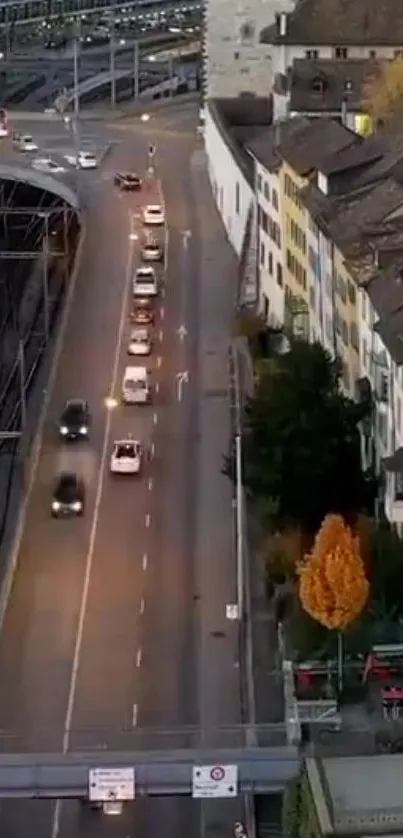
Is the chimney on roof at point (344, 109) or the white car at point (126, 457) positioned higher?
the chimney on roof at point (344, 109)

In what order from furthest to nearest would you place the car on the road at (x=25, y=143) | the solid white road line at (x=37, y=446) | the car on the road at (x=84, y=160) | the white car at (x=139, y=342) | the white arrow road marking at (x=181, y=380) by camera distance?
the car on the road at (x=25, y=143) < the car on the road at (x=84, y=160) < the white car at (x=139, y=342) < the white arrow road marking at (x=181, y=380) < the solid white road line at (x=37, y=446)

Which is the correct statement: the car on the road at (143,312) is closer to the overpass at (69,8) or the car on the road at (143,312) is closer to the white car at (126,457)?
the white car at (126,457)

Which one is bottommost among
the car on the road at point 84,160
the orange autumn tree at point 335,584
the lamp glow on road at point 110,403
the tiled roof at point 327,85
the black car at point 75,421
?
the orange autumn tree at point 335,584

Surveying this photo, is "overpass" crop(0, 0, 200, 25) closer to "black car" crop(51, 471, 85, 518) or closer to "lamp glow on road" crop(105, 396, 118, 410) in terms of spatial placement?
"lamp glow on road" crop(105, 396, 118, 410)

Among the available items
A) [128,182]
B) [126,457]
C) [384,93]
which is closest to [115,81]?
[128,182]

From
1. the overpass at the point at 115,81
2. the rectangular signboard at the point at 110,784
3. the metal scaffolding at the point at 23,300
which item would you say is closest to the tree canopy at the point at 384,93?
the metal scaffolding at the point at 23,300

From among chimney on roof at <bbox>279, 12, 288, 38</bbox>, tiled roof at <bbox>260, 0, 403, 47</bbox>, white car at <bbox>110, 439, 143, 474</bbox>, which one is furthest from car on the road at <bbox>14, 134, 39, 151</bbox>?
white car at <bbox>110, 439, 143, 474</bbox>

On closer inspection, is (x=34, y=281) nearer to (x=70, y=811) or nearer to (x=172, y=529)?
(x=172, y=529)

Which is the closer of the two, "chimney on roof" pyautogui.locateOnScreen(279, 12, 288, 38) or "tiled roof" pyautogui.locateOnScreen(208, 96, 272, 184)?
"chimney on roof" pyautogui.locateOnScreen(279, 12, 288, 38)
